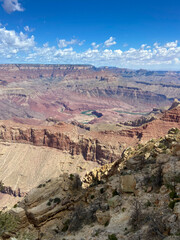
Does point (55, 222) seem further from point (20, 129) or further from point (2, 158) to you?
point (20, 129)

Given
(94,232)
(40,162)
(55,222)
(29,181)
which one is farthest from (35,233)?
(40,162)

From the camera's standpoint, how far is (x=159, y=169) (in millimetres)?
24203

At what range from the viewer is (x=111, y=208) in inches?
851

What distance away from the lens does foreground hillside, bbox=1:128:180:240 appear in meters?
16.3

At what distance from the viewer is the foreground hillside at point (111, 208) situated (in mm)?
16312

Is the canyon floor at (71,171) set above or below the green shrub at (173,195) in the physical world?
below

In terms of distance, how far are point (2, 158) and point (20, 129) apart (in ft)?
70.1

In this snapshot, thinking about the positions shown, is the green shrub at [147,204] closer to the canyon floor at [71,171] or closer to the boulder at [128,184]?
the canyon floor at [71,171]

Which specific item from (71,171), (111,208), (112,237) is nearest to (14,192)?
(71,171)

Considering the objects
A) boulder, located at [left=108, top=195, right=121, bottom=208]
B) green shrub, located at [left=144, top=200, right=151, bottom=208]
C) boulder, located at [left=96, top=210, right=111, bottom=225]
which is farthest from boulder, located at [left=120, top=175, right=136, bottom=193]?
boulder, located at [left=96, top=210, right=111, bottom=225]

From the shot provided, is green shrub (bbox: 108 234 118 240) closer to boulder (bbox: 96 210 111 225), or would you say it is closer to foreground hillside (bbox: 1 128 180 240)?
foreground hillside (bbox: 1 128 180 240)

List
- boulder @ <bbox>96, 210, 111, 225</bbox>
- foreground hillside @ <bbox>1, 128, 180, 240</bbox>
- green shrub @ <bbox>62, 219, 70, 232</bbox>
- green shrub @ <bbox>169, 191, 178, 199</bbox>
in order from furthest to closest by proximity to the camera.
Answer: green shrub @ <bbox>62, 219, 70, 232</bbox> → boulder @ <bbox>96, 210, 111, 225</bbox> → green shrub @ <bbox>169, 191, 178, 199</bbox> → foreground hillside @ <bbox>1, 128, 180, 240</bbox>

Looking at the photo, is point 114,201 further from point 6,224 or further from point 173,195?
point 6,224

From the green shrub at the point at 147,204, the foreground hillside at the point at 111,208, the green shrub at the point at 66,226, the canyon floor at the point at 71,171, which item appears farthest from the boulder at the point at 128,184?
the green shrub at the point at 66,226
